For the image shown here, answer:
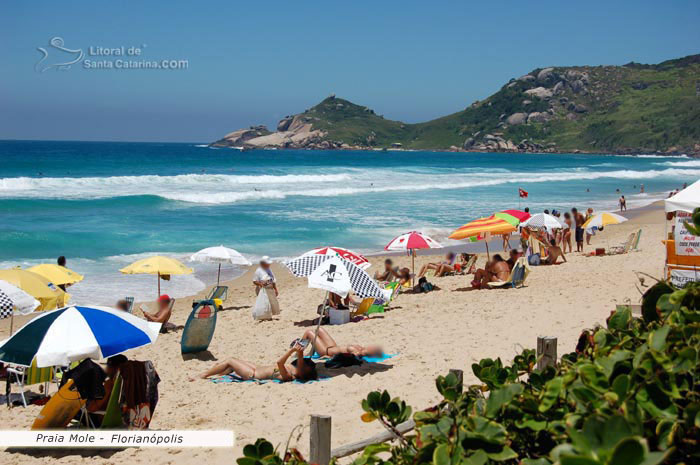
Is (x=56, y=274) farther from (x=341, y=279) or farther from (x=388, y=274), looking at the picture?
(x=388, y=274)

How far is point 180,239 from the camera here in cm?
2381

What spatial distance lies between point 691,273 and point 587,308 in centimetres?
193

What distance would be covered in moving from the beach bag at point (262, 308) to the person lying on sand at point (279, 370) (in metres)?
3.22

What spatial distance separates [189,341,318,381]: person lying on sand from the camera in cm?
784

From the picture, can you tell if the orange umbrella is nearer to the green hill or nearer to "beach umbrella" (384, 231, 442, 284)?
"beach umbrella" (384, 231, 442, 284)

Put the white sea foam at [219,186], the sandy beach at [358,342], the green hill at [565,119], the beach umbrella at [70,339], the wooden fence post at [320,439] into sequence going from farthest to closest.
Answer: the green hill at [565,119], the white sea foam at [219,186], the sandy beach at [358,342], the beach umbrella at [70,339], the wooden fence post at [320,439]

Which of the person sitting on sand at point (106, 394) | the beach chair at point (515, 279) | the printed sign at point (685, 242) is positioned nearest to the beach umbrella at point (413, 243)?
A: the beach chair at point (515, 279)

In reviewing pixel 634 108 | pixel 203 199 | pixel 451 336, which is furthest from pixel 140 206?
pixel 634 108

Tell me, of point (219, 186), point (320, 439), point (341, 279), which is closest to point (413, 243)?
point (341, 279)

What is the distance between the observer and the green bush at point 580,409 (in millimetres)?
1829
